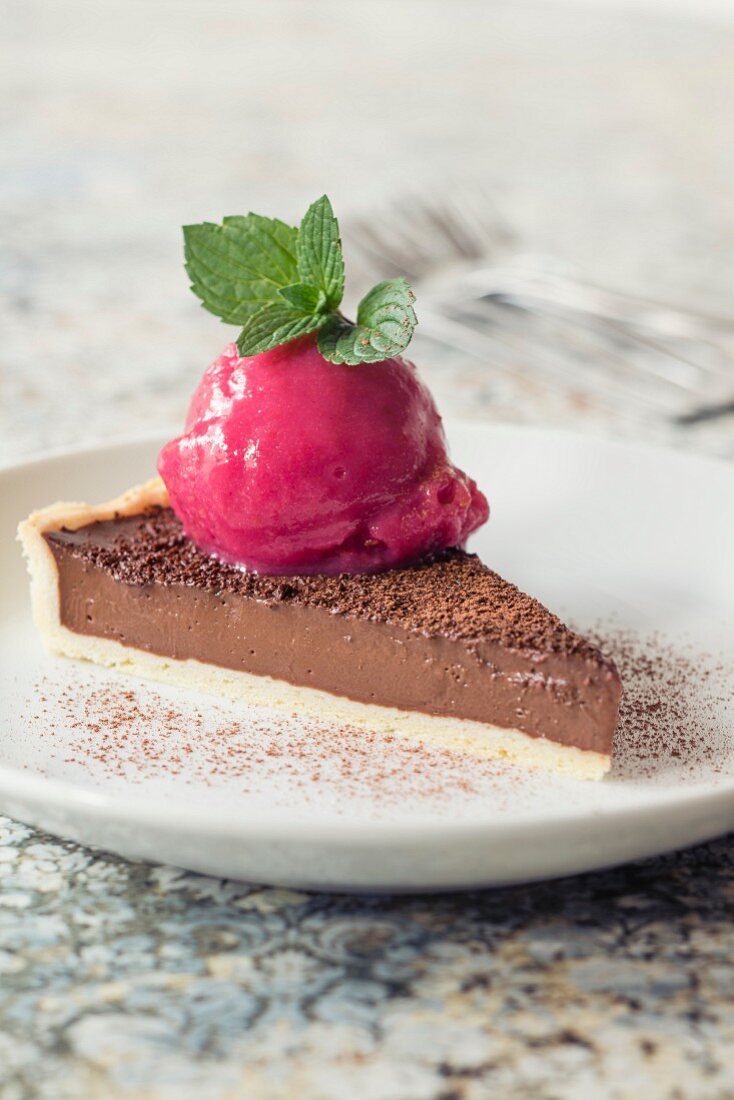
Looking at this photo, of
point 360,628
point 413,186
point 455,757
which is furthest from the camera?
point 413,186

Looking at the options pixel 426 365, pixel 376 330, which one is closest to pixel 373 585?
pixel 376 330

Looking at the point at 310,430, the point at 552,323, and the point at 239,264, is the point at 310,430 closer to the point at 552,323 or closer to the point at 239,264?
the point at 239,264

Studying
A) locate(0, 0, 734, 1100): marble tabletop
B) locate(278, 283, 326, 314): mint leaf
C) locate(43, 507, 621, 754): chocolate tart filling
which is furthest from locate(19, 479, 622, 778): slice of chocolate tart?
locate(278, 283, 326, 314): mint leaf

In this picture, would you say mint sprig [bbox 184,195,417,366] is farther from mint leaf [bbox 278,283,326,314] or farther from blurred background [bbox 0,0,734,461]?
blurred background [bbox 0,0,734,461]

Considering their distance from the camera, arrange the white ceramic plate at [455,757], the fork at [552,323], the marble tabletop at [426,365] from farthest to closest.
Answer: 1. the fork at [552,323]
2. the white ceramic plate at [455,757]
3. the marble tabletop at [426,365]

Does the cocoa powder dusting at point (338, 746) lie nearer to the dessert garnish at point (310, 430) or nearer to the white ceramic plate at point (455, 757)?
the white ceramic plate at point (455, 757)

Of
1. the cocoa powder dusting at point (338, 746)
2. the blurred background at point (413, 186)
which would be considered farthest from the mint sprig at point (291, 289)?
the blurred background at point (413, 186)
